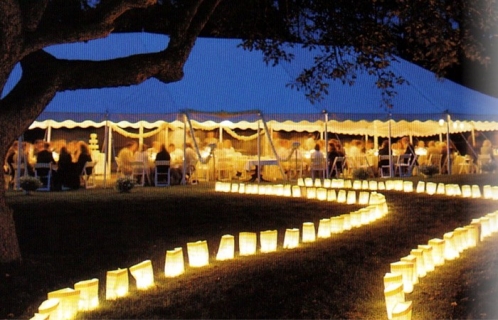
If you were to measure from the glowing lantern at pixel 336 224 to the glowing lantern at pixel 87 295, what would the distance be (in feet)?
11.8

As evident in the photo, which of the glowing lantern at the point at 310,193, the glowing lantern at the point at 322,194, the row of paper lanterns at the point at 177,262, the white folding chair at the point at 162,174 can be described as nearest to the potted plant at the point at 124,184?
the white folding chair at the point at 162,174

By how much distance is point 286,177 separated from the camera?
1638 centimetres

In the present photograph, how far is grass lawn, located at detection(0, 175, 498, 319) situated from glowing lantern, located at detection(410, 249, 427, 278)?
113 mm

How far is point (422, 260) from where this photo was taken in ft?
17.9

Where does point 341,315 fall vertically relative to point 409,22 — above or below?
below

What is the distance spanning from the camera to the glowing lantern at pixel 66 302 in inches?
163

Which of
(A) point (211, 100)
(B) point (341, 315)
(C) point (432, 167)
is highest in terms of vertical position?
(A) point (211, 100)

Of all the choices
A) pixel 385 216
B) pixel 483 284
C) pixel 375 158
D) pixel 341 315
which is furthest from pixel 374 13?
pixel 375 158

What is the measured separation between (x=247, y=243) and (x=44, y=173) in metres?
9.53

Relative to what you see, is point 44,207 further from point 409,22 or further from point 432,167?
point 432,167

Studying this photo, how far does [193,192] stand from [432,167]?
6245mm

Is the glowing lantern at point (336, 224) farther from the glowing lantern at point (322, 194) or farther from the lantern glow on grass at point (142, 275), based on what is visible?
the glowing lantern at point (322, 194)

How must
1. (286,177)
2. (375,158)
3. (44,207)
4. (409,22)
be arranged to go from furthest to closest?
(375,158) → (286,177) → (44,207) → (409,22)

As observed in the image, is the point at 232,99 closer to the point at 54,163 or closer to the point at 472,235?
the point at 54,163
